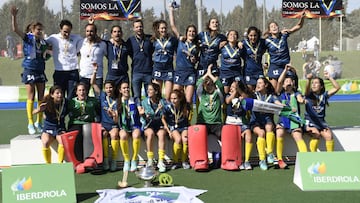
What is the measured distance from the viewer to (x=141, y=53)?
5.91 metres

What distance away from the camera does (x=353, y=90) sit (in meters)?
14.7

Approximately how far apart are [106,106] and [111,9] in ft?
34.1

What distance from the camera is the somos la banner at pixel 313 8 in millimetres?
16641

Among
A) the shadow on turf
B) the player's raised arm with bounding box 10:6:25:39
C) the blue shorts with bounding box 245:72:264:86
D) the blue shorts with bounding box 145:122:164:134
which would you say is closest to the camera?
the shadow on turf

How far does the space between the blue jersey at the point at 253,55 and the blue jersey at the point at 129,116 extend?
1770 mm

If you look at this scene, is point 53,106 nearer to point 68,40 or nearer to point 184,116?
point 68,40

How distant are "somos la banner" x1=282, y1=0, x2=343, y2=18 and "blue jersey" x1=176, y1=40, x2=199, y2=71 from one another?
11680 millimetres

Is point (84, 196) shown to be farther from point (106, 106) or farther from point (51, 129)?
point (106, 106)

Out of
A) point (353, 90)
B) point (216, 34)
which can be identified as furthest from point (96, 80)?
point (353, 90)

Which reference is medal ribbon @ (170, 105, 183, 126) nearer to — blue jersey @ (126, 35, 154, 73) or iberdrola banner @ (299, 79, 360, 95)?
blue jersey @ (126, 35, 154, 73)

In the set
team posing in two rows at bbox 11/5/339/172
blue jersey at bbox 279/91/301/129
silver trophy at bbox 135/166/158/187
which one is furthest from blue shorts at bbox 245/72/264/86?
silver trophy at bbox 135/166/158/187

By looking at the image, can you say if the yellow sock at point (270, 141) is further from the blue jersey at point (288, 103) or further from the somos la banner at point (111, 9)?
the somos la banner at point (111, 9)

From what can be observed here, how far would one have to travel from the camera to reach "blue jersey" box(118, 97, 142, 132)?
17.4 ft

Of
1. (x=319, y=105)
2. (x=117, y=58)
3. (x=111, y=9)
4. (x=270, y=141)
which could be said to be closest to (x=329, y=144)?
(x=319, y=105)
